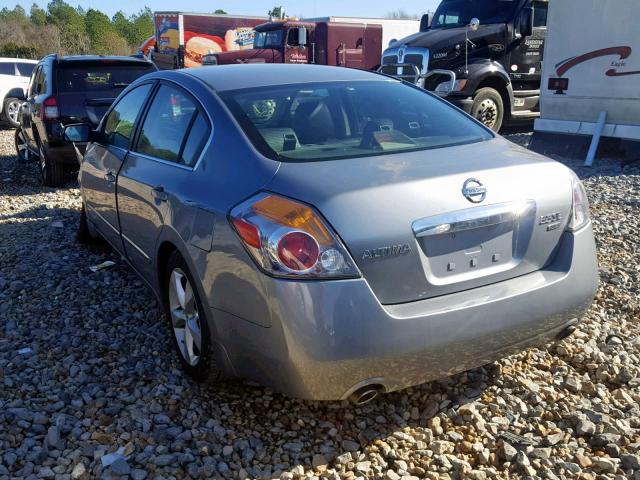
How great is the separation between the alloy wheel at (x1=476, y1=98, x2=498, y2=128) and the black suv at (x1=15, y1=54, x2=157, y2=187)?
5.90 m

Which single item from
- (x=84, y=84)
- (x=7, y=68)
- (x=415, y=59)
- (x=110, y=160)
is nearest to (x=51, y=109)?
(x=84, y=84)

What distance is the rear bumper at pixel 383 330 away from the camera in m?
2.48

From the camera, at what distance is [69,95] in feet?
28.4

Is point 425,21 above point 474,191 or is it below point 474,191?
above

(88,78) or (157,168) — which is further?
(88,78)

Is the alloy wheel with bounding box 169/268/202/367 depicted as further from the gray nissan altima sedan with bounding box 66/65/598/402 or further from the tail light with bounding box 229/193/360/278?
the tail light with bounding box 229/193/360/278

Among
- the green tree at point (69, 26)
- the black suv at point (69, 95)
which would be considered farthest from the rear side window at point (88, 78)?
the green tree at point (69, 26)

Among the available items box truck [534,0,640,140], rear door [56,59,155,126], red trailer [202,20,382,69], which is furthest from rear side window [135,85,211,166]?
red trailer [202,20,382,69]

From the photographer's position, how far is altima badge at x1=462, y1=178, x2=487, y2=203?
2701mm

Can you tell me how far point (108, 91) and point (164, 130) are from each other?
543 cm

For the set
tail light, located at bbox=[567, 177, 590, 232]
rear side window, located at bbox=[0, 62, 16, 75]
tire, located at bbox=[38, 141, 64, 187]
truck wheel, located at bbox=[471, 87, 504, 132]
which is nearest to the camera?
tail light, located at bbox=[567, 177, 590, 232]

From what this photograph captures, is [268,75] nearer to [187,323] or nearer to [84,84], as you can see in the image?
[187,323]

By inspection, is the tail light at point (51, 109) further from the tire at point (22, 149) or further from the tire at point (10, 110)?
the tire at point (10, 110)

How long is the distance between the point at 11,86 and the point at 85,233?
513 inches
